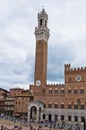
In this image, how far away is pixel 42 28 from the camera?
78.2 meters

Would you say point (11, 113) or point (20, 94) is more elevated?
point (20, 94)

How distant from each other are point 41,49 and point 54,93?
47.1 feet

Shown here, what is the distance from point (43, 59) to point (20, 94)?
1914cm

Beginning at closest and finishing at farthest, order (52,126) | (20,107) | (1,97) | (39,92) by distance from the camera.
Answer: (52,126) < (39,92) < (20,107) < (1,97)

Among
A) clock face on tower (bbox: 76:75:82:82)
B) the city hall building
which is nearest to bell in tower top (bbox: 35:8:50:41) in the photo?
the city hall building

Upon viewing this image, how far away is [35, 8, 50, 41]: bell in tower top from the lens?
78312 mm

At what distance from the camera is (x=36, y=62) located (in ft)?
254

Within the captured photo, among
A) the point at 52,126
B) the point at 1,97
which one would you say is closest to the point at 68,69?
the point at 52,126

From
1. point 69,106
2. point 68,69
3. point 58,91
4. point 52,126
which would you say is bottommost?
point 52,126

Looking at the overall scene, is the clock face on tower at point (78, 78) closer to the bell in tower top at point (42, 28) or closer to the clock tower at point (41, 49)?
the clock tower at point (41, 49)

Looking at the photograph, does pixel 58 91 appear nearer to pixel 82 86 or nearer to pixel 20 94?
pixel 82 86

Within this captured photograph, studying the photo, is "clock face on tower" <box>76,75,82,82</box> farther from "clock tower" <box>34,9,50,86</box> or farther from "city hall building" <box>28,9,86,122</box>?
"clock tower" <box>34,9,50,86</box>

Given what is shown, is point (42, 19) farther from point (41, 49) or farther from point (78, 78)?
point (78, 78)

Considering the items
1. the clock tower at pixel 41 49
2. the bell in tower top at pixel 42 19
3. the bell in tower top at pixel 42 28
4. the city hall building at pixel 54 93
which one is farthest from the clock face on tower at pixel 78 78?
the bell in tower top at pixel 42 19
